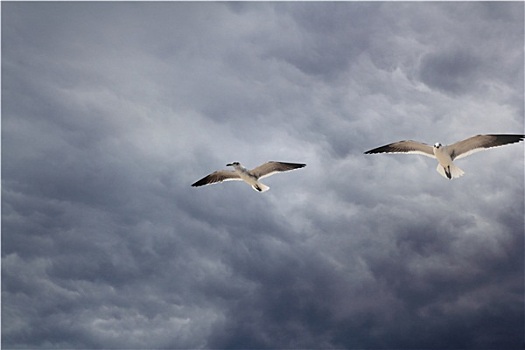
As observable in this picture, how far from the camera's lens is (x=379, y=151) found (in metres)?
38.0

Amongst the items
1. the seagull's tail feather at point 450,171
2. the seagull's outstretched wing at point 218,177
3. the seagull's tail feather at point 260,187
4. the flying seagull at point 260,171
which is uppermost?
the seagull's outstretched wing at point 218,177

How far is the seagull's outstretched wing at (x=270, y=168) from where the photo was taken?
40438 mm

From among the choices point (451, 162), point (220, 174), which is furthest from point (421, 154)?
point (220, 174)

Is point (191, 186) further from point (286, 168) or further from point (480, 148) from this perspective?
point (480, 148)

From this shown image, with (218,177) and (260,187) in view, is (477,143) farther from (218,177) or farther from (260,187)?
(218,177)

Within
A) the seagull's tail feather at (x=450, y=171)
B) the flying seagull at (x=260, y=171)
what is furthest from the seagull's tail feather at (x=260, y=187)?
the seagull's tail feather at (x=450, y=171)

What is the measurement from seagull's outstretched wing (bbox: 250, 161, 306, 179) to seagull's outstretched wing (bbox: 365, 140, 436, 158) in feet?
19.0

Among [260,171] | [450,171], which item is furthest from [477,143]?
[260,171]

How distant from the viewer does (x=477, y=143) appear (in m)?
36.9

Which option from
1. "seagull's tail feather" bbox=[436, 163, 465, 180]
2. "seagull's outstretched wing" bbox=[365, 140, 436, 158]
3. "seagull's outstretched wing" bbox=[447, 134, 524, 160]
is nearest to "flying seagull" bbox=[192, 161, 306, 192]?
"seagull's outstretched wing" bbox=[365, 140, 436, 158]

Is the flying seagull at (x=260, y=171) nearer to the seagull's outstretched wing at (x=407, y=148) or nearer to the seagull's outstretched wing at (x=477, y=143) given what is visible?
the seagull's outstretched wing at (x=407, y=148)

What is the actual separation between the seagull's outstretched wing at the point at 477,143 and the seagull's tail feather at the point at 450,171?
0.91m

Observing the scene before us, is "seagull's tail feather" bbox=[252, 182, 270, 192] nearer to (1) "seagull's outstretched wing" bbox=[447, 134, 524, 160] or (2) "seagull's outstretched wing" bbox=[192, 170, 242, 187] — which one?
(2) "seagull's outstretched wing" bbox=[192, 170, 242, 187]

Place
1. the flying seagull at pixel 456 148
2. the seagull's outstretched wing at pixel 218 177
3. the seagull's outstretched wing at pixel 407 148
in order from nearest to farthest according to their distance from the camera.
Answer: the flying seagull at pixel 456 148, the seagull's outstretched wing at pixel 407 148, the seagull's outstretched wing at pixel 218 177
